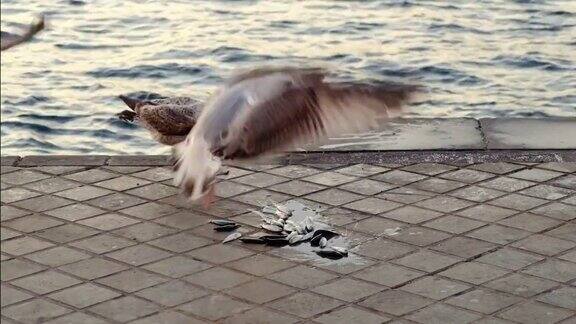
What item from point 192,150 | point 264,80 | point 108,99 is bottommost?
point 108,99

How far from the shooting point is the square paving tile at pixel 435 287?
596 centimetres

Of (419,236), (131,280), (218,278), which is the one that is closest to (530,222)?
(419,236)

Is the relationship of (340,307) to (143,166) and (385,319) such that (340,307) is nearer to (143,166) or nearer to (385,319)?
(385,319)

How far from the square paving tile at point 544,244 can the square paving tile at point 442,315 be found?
95 cm

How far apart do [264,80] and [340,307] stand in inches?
70.2

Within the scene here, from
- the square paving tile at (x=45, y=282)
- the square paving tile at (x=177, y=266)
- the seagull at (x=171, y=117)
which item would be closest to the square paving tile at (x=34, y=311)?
the square paving tile at (x=45, y=282)

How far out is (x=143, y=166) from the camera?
26.2 ft

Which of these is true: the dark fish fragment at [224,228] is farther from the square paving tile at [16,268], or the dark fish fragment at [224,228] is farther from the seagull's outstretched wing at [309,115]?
the seagull's outstretched wing at [309,115]

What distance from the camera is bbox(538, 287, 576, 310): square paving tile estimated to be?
584 centimetres

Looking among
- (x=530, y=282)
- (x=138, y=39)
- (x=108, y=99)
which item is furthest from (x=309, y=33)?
(x=530, y=282)

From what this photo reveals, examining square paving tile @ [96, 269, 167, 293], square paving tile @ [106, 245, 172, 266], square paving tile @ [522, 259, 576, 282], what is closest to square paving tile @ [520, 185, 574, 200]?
square paving tile @ [522, 259, 576, 282]

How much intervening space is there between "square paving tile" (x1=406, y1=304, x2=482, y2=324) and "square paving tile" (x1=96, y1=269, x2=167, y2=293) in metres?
1.30

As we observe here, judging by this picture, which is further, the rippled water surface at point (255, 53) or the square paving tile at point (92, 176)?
the rippled water surface at point (255, 53)

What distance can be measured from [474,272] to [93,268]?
75.0 inches
